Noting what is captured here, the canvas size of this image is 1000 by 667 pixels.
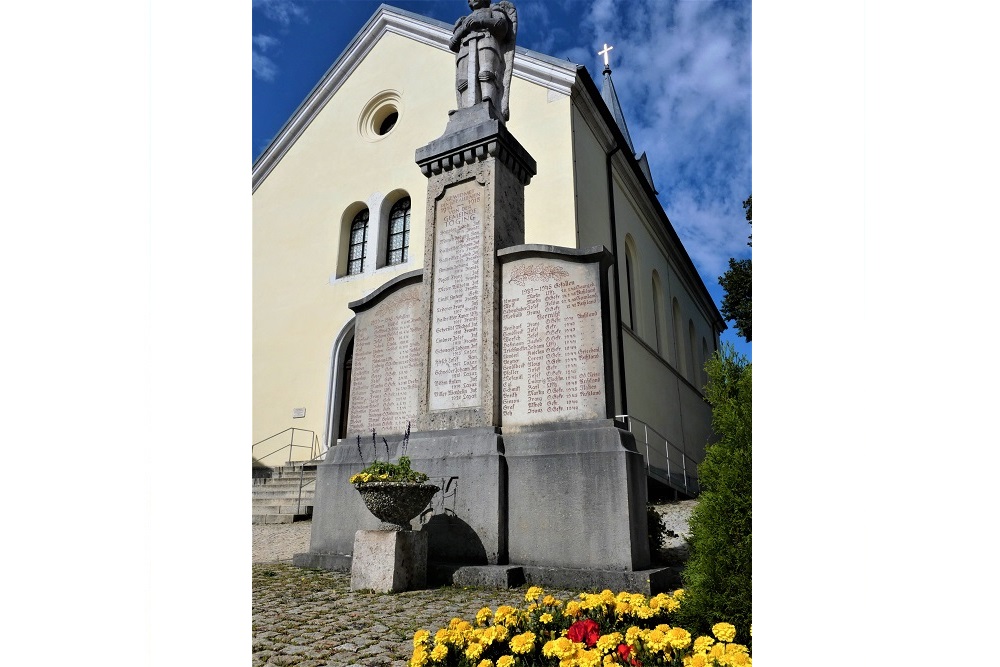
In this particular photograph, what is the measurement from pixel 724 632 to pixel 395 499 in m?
2.45

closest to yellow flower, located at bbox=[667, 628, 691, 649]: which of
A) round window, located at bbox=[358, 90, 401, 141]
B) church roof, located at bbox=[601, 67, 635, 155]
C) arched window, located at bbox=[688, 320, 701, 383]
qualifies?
round window, located at bbox=[358, 90, 401, 141]

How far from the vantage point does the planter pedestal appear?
3.84m

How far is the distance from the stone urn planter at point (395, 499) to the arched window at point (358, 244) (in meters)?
8.79

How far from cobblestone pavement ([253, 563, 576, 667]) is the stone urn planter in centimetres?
47

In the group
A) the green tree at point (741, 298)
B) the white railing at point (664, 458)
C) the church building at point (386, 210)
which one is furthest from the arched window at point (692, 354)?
the green tree at point (741, 298)

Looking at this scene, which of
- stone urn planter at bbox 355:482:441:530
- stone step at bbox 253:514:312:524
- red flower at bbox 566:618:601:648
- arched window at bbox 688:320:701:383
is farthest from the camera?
arched window at bbox 688:320:701:383

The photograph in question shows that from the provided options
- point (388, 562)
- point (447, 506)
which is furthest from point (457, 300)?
point (388, 562)

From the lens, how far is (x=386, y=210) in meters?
12.2

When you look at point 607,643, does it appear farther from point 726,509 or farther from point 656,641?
point 726,509

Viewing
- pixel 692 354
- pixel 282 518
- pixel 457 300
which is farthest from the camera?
pixel 692 354

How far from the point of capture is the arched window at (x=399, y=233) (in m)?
11.9

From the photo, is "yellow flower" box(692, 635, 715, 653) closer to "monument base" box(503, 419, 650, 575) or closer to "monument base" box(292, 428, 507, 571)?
"monument base" box(503, 419, 650, 575)
